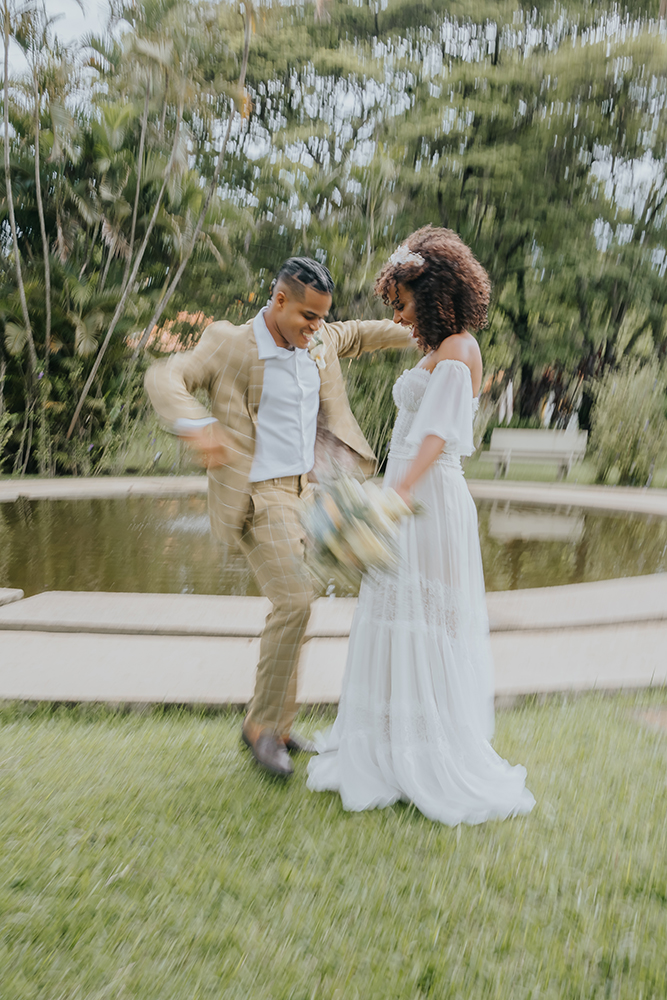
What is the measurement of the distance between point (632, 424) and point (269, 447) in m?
13.8

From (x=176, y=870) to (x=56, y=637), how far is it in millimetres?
2138

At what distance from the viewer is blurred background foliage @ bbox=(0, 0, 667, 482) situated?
14.4m

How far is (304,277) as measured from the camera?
2.61m

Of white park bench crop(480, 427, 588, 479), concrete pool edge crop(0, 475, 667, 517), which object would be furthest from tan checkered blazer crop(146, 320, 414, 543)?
white park bench crop(480, 427, 588, 479)

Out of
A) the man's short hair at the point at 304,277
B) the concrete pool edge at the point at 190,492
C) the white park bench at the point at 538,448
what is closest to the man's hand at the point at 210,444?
the man's short hair at the point at 304,277

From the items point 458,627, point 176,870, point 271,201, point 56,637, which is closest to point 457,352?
point 458,627

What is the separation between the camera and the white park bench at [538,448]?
17.2m

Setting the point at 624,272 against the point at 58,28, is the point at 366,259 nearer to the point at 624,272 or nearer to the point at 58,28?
the point at 58,28

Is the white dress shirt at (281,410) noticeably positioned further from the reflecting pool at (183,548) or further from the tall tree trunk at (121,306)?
the tall tree trunk at (121,306)

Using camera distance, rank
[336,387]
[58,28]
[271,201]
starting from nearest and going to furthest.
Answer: [336,387] → [58,28] → [271,201]

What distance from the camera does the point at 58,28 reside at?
45.0 ft

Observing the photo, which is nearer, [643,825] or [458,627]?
[643,825]

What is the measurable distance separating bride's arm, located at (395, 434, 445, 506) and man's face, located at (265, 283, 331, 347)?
1.97 feet

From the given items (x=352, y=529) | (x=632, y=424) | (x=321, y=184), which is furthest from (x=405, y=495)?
(x=321, y=184)
